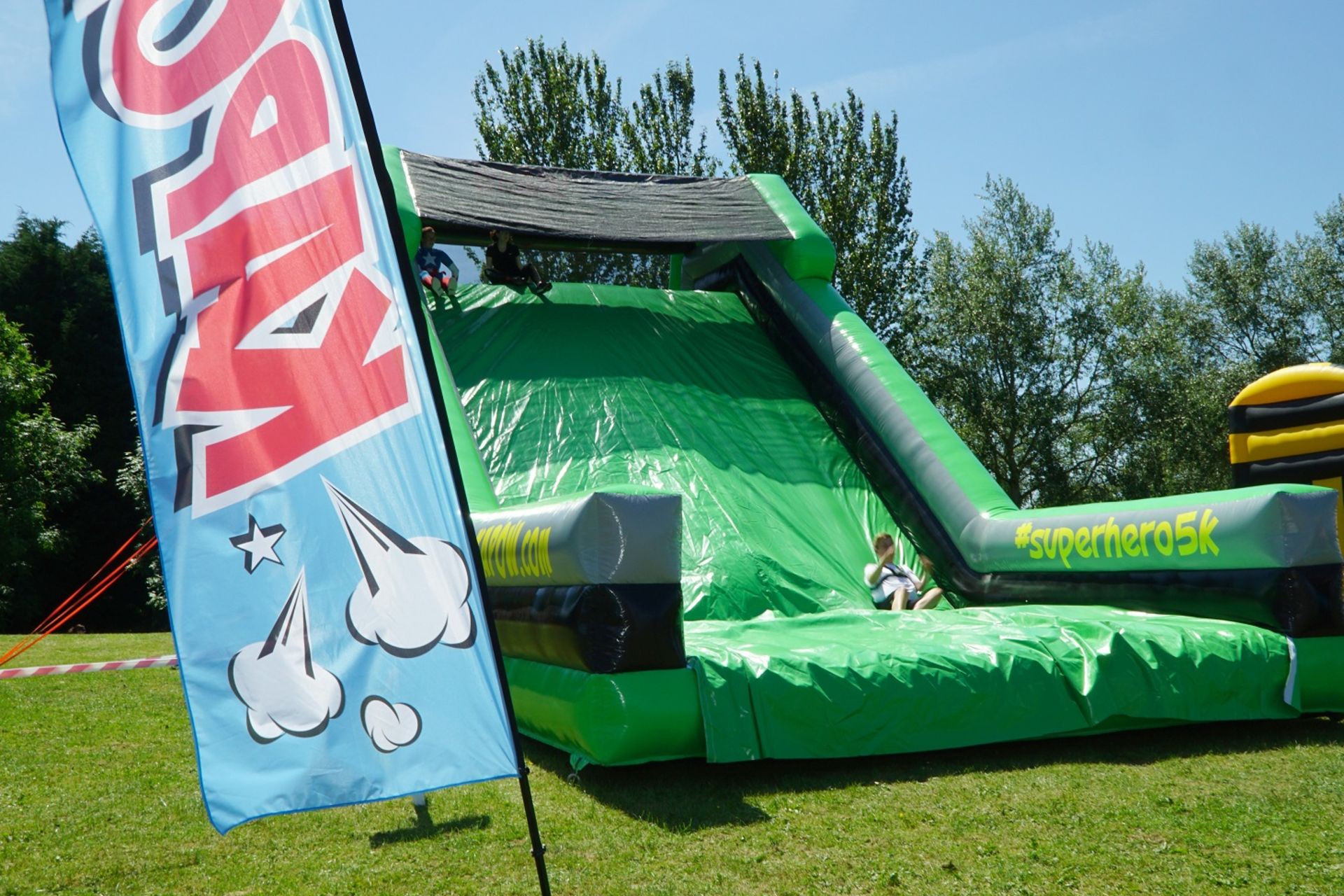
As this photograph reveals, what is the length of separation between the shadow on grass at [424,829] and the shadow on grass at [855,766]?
429 millimetres

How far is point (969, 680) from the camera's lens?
3895mm

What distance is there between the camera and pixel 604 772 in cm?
380

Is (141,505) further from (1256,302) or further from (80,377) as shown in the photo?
(1256,302)

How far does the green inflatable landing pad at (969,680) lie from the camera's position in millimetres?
3656

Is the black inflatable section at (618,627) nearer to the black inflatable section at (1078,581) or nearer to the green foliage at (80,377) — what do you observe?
the black inflatable section at (1078,581)

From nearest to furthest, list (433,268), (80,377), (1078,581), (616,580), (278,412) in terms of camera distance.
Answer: (278,412)
(616,580)
(1078,581)
(433,268)
(80,377)

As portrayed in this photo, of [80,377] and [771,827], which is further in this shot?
[80,377]

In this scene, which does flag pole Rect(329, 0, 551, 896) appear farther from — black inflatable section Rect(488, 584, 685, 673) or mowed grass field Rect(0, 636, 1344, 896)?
black inflatable section Rect(488, 584, 685, 673)

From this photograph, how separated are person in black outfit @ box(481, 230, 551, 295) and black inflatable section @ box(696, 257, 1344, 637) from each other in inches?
67.7

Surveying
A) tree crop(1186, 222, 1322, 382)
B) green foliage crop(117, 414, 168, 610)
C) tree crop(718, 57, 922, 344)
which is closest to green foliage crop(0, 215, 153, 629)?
green foliage crop(117, 414, 168, 610)

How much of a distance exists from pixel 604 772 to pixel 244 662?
2.10 metres

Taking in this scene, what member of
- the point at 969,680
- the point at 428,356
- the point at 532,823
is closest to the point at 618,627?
the point at 969,680

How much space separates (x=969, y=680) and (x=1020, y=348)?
17.1 m

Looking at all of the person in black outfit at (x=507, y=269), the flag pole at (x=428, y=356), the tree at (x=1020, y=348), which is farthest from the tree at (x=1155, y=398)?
the flag pole at (x=428, y=356)
